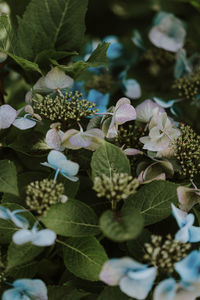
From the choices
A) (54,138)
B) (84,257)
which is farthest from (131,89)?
(84,257)

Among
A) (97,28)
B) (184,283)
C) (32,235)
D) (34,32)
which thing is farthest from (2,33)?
(97,28)

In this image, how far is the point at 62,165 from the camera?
589 mm

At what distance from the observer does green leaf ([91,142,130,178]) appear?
0.59m

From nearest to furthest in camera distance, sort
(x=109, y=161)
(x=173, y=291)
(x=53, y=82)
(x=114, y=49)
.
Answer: (x=173, y=291) < (x=109, y=161) < (x=53, y=82) < (x=114, y=49)

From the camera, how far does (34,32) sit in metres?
0.74

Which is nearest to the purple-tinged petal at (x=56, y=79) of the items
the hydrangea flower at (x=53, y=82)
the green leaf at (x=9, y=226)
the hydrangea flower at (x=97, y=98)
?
the hydrangea flower at (x=53, y=82)

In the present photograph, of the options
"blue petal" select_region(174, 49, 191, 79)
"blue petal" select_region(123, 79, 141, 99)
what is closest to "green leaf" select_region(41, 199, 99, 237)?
"blue petal" select_region(123, 79, 141, 99)

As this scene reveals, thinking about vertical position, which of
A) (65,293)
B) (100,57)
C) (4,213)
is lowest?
(65,293)

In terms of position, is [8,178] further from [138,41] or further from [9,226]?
[138,41]

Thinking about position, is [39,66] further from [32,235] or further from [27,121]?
[32,235]

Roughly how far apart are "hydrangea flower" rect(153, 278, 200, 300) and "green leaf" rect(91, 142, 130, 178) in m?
0.17

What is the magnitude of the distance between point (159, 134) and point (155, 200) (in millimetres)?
111

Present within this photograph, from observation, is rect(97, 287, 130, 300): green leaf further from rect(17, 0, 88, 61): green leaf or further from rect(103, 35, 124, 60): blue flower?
rect(103, 35, 124, 60): blue flower

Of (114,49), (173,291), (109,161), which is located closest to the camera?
(173,291)
